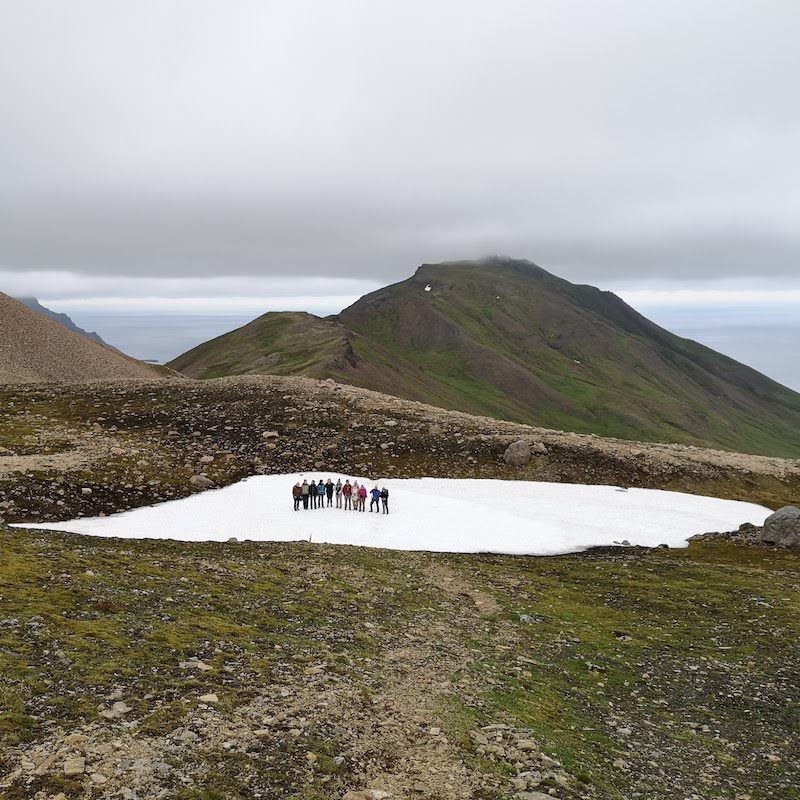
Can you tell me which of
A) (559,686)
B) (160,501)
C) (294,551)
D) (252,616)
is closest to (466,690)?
(559,686)

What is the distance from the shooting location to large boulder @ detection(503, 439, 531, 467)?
51.3 meters

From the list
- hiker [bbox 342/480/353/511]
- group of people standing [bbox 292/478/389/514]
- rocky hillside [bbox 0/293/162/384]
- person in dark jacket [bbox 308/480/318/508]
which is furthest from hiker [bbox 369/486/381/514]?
rocky hillside [bbox 0/293/162/384]

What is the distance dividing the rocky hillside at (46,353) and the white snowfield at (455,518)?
243ft

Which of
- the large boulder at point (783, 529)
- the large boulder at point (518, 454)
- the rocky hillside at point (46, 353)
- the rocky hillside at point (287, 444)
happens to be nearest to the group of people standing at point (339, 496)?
the rocky hillside at point (287, 444)

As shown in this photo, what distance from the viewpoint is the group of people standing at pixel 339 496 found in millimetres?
38394

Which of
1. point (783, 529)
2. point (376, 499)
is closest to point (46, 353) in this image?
point (376, 499)

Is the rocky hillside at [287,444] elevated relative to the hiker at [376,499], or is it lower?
elevated

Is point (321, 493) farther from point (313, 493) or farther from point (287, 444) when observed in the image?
point (287, 444)

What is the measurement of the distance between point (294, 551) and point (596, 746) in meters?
17.9

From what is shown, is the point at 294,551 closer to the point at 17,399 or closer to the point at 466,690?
the point at 466,690

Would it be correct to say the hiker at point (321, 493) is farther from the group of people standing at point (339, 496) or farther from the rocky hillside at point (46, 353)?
the rocky hillside at point (46, 353)

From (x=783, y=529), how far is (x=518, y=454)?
67.0 ft

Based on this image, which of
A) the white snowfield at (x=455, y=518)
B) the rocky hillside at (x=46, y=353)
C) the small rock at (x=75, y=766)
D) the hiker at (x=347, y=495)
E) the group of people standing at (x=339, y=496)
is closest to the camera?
the small rock at (x=75, y=766)

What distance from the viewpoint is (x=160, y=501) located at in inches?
1492
